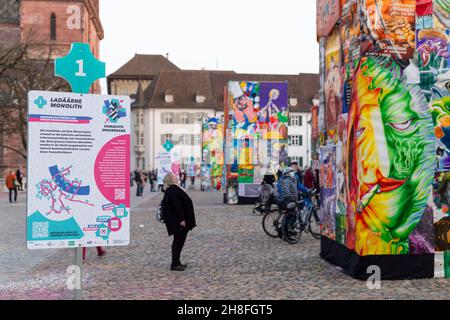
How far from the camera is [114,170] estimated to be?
7238mm

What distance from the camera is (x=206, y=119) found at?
42.8m

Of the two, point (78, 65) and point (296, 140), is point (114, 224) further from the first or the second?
point (296, 140)

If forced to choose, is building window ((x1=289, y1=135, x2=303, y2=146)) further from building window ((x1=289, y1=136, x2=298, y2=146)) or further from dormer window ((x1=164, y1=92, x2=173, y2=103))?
dormer window ((x1=164, y1=92, x2=173, y2=103))

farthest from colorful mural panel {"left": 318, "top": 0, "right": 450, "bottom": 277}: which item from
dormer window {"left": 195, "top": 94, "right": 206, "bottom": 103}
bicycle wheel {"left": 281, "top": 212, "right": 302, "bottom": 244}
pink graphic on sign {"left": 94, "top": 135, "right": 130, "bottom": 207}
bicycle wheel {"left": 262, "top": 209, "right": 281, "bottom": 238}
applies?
dormer window {"left": 195, "top": 94, "right": 206, "bottom": 103}

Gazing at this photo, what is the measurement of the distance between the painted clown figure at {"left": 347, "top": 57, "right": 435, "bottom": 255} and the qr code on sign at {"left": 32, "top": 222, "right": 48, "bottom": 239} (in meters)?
4.45

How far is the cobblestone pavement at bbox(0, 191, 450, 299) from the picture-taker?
323 inches

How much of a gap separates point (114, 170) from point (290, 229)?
691 cm

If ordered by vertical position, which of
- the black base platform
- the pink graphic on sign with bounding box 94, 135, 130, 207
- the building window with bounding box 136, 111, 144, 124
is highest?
the building window with bounding box 136, 111, 144, 124

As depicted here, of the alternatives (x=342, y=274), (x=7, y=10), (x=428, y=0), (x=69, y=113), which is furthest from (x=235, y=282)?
(x=7, y=10)

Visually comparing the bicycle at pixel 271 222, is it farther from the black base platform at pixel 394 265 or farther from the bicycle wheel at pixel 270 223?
the black base platform at pixel 394 265

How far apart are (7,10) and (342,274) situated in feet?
219

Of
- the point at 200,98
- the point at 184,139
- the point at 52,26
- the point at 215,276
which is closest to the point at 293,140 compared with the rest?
the point at 200,98

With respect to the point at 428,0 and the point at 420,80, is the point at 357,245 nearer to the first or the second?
the point at 420,80

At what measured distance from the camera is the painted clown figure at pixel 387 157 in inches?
358
